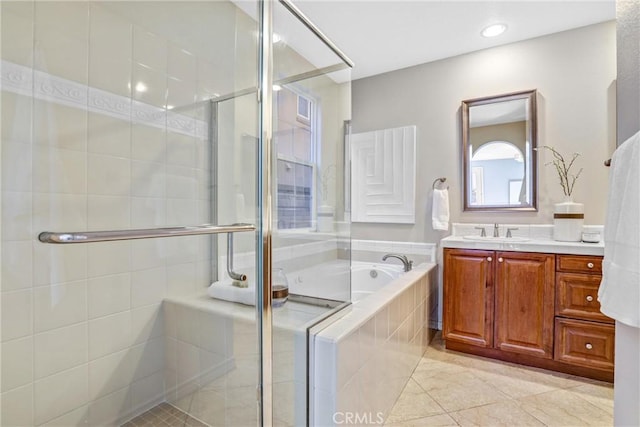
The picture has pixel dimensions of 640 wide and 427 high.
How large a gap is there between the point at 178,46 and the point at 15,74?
751mm

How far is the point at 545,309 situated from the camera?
2027mm

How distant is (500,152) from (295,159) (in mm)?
1804

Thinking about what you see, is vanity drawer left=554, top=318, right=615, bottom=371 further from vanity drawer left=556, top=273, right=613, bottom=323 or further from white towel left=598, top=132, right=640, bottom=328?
white towel left=598, top=132, right=640, bottom=328

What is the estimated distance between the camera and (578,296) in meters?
1.93

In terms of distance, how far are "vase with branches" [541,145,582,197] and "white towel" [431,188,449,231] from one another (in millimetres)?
792

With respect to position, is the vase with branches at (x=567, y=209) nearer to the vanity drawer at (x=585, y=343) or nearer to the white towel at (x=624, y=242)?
the vanity drawer at (x=585, y=343)

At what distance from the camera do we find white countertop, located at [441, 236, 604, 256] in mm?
1907

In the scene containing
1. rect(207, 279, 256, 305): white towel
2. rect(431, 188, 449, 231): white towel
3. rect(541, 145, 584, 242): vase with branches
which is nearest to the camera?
rect(207, 279, 256, 305): white towel

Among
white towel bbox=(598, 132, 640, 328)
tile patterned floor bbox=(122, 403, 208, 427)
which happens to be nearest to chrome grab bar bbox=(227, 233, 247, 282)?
tile patterned floor bbox=(122, 403, 208, 427)

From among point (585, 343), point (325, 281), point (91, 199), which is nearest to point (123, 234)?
point (91, 199)

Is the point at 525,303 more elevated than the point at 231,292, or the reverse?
the point at 231,292

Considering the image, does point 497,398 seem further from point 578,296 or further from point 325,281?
point 325,281

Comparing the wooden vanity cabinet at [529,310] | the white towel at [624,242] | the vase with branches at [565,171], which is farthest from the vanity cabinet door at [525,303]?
the white towel at [624,242]

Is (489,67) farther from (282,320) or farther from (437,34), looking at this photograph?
(282,320)
